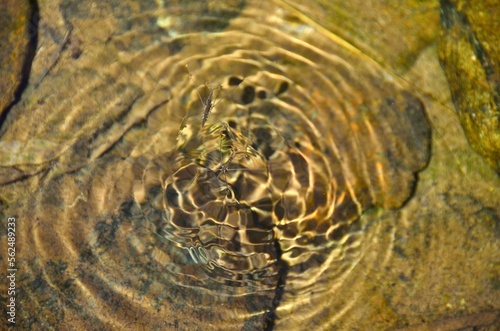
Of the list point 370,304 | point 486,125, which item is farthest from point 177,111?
point 486,125

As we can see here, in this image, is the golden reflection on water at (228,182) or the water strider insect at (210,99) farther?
the water strider insect at (210,99)

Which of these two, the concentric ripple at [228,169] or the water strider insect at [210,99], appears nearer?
the concentric ripple at [228,169]

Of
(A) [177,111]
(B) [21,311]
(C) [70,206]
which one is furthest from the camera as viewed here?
(A) [177,111]

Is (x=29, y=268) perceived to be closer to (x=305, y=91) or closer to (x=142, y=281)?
(x=142, y=281)

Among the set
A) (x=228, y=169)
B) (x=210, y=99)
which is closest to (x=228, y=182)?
(x=228, y=169)

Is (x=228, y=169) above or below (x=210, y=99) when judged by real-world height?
below

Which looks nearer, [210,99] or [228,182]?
[228,182]

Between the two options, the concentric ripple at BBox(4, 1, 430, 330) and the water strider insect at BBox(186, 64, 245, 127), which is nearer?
the concentric ripple at BBox(4, 1, 430, 330)

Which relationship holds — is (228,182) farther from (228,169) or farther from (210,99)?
(210,99)
